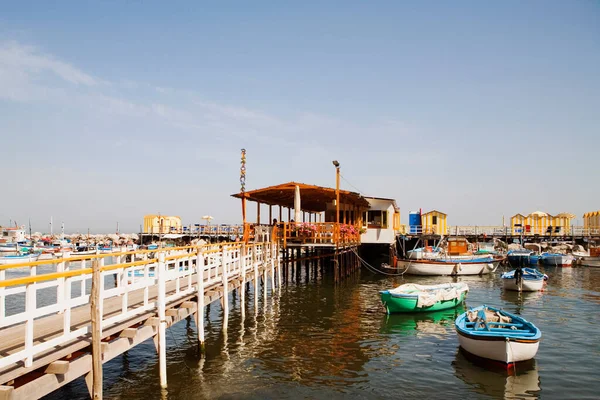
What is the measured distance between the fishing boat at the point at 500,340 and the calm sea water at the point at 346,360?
1.42 feet

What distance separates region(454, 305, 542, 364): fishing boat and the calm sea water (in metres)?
0.43

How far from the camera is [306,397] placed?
37.0 ft

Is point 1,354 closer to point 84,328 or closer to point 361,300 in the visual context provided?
point 84,328

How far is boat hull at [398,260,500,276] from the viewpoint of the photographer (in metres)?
37.9

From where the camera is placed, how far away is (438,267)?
37906 mm

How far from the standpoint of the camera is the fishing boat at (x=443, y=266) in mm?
37875

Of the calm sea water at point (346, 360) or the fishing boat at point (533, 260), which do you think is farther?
the fishing boat at point (533, 260)

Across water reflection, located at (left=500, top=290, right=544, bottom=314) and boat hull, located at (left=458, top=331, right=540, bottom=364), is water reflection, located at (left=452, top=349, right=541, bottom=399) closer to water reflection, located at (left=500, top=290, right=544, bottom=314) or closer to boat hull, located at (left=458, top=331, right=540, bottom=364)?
boat hull, located at (left=458, top=331, right=540, bottom=364)

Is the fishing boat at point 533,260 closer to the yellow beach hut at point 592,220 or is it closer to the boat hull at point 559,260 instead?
the boat hull at point 559,260

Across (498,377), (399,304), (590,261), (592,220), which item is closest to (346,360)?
(498,377)

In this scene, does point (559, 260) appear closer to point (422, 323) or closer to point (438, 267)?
point (438, 267)

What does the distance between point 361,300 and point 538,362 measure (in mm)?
11839

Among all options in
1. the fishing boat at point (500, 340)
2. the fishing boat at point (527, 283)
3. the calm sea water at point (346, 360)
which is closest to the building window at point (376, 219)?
the fishing boat at point (527, 283)

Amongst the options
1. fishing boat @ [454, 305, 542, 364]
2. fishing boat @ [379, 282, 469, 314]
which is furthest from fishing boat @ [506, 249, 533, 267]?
fishing boat @ [454, 305, 542, 364]
